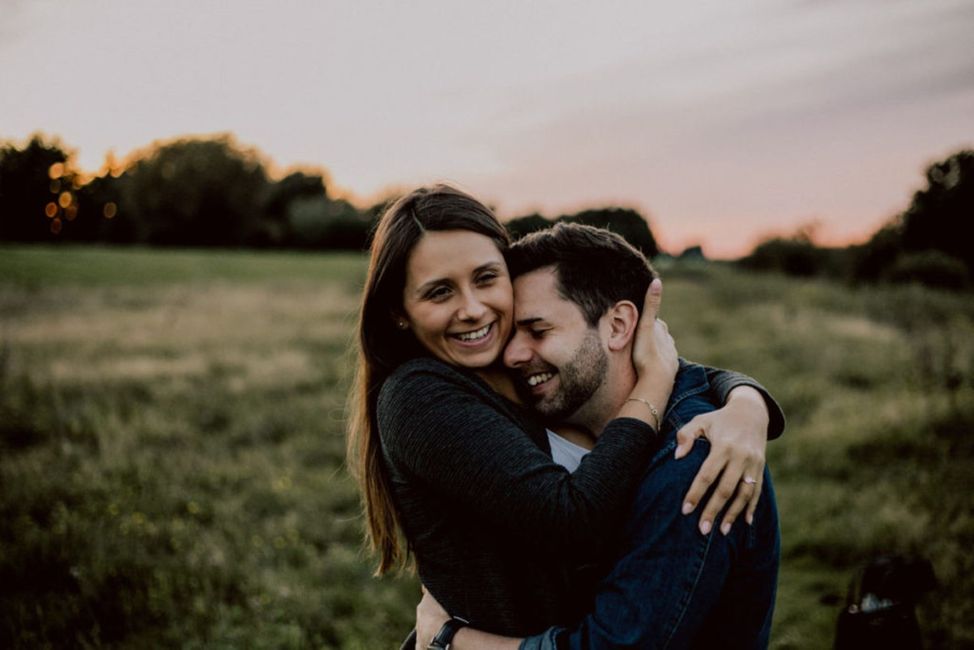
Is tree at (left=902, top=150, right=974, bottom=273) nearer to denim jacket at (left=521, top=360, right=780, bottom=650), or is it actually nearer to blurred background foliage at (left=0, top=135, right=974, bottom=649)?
blurred background foliage at (left=0, top=135, right=974, bottom=649)

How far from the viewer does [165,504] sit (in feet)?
20.3


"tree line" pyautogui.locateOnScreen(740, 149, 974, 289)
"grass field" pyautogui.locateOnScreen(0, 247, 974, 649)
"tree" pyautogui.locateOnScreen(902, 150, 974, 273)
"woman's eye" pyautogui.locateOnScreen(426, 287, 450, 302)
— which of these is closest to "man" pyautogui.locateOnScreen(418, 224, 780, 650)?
"woman's eye" pyautogui.locateOnScreen(426, 287, 450, 302)

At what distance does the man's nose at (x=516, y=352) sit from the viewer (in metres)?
2.56

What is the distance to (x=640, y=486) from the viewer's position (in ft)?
6.44

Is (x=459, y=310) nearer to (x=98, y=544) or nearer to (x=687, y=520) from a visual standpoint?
(x=687, y=520)

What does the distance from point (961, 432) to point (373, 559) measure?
6.39 meters

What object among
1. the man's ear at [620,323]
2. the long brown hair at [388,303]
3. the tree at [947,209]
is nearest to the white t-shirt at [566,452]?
the man's ear at [620,323]

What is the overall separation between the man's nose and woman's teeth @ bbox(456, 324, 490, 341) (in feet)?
0.46

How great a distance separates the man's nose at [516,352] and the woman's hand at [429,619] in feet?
3.05

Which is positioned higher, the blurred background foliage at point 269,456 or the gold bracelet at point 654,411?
the gold bracelet at point 654,411

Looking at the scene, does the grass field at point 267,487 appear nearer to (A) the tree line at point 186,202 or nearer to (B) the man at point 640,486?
(B) the man at point 640,486

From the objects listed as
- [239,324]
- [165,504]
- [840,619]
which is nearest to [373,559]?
[165,504]

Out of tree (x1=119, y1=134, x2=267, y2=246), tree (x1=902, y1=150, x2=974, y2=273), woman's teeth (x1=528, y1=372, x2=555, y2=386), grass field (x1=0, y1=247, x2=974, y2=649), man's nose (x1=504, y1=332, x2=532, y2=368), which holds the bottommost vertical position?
grass field (x1=0, y1=247, x2=974, y2=649)

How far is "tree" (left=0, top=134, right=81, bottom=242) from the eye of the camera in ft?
12.9
